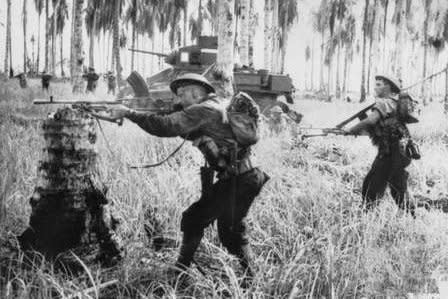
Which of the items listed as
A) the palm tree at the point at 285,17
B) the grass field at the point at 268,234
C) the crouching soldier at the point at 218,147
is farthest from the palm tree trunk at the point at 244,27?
the palm tree at the point at 285,17

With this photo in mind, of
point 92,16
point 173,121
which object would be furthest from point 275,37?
point 173,121

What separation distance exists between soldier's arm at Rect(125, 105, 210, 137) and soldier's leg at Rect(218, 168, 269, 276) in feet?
1.59

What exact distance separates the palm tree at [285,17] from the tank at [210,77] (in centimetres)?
1606

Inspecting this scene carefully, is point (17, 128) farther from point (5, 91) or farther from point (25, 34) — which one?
point (25, 34)

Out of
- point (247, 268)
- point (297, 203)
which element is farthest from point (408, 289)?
point (297, 203)

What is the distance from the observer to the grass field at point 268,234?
3.21m

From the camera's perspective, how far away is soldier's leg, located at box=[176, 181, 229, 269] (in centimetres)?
330

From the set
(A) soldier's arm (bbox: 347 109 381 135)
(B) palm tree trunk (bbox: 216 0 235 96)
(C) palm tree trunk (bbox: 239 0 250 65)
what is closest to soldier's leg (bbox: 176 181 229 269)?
(A) soldier's arm (bbox: 347 109 381 135)

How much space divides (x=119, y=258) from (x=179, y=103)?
119 centimetres

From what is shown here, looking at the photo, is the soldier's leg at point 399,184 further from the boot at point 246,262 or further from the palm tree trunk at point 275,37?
the palm tree trunk at point 275,37

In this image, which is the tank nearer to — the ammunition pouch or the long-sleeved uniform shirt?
the ammunition pouch

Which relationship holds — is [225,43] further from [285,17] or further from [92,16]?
[92,16]

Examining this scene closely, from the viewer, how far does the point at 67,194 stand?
3189mm

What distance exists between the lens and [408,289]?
136 inches
